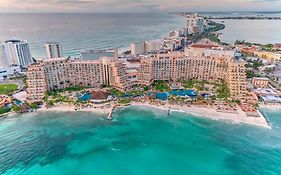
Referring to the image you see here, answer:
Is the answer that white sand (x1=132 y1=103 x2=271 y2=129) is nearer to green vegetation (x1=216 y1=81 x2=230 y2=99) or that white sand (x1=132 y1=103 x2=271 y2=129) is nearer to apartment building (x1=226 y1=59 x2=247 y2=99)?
apartment building (x1=226 y1=59 x2=247 y2=99)

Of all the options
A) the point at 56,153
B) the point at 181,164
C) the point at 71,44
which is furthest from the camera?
the point at 71,44

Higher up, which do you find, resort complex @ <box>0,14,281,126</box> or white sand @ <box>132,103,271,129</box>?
resort complex @ <box>0,14,281,126</box>

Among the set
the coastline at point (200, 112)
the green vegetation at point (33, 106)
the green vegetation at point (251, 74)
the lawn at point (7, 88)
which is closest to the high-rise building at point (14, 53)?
the lawn at point (7, 88)

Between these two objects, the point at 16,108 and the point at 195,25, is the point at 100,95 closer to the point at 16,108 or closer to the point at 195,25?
the point at 16,108

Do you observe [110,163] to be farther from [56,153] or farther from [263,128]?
[263,128]

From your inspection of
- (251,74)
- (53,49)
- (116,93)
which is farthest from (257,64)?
(53,49)

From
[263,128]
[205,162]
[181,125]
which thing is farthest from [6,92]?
[263,128]

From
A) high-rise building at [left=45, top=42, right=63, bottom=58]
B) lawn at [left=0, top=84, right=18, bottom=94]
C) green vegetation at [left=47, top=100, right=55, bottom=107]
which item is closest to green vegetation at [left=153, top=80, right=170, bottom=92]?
green vegetation at [left=47, top=100, right=55, bottom=107]
